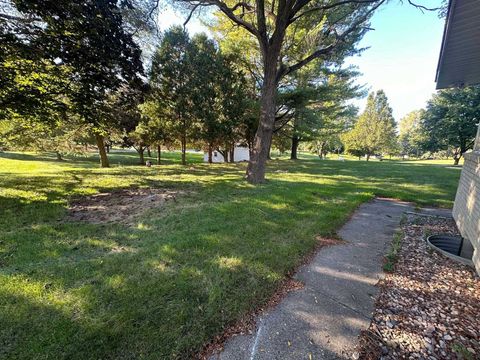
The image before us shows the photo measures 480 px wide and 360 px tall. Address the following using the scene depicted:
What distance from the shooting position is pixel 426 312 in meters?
2.22

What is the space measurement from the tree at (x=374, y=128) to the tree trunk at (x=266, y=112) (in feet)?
102

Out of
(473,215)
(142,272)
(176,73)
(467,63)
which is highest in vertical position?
(176,73)

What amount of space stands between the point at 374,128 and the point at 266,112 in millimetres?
32422

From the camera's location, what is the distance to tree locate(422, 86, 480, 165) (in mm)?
19109

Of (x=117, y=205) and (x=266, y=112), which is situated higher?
(x=266, y=112)

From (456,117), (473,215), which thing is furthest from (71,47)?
(456,117)

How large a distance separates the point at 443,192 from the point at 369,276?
7265 millimetres

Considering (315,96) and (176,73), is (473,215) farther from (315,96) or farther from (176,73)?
(176,73)

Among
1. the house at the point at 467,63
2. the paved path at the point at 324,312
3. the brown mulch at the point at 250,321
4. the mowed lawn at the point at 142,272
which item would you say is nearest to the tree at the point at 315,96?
the house at the point at 467,63

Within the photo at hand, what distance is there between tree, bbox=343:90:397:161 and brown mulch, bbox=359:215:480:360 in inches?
1370

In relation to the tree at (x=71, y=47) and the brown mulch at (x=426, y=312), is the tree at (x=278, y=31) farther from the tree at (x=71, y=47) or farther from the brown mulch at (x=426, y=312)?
the brown mulch at (x=426, y=312)

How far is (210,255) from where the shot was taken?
2967mm

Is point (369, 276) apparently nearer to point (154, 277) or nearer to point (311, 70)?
point (154, 277)

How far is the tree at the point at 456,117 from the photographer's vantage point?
62.7 ft
